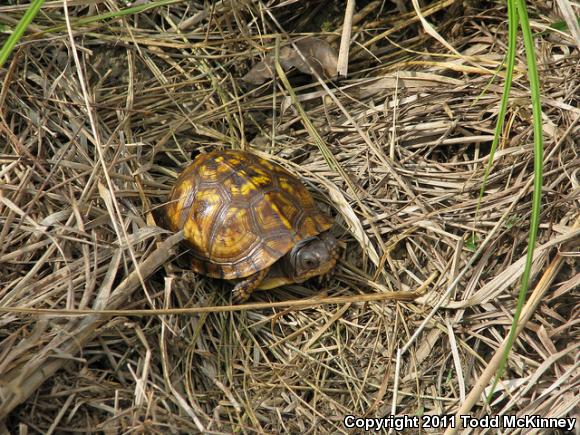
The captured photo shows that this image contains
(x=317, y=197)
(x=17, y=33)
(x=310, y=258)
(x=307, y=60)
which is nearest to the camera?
(x=17, y=33)

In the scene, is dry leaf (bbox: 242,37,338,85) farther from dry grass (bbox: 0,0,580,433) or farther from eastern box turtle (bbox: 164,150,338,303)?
eastern box turtle (bbox: 164,150,338,303)

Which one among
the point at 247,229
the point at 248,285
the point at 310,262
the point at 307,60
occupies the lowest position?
the point at 248,285

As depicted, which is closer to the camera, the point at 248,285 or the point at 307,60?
the point at 248,285

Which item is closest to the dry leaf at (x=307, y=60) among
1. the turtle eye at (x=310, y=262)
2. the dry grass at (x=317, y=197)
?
the dry grass at (x=317, y=197)

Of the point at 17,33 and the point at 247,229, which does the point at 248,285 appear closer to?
the point at 247,229

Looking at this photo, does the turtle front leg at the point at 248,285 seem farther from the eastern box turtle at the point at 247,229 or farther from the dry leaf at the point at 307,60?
the dry leaf at the point at 307,60

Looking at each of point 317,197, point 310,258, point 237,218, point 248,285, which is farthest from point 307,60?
point 248,285

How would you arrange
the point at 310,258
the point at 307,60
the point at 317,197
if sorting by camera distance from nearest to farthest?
the point at 310,258 → the point at 317,197 → the point at 307,60
